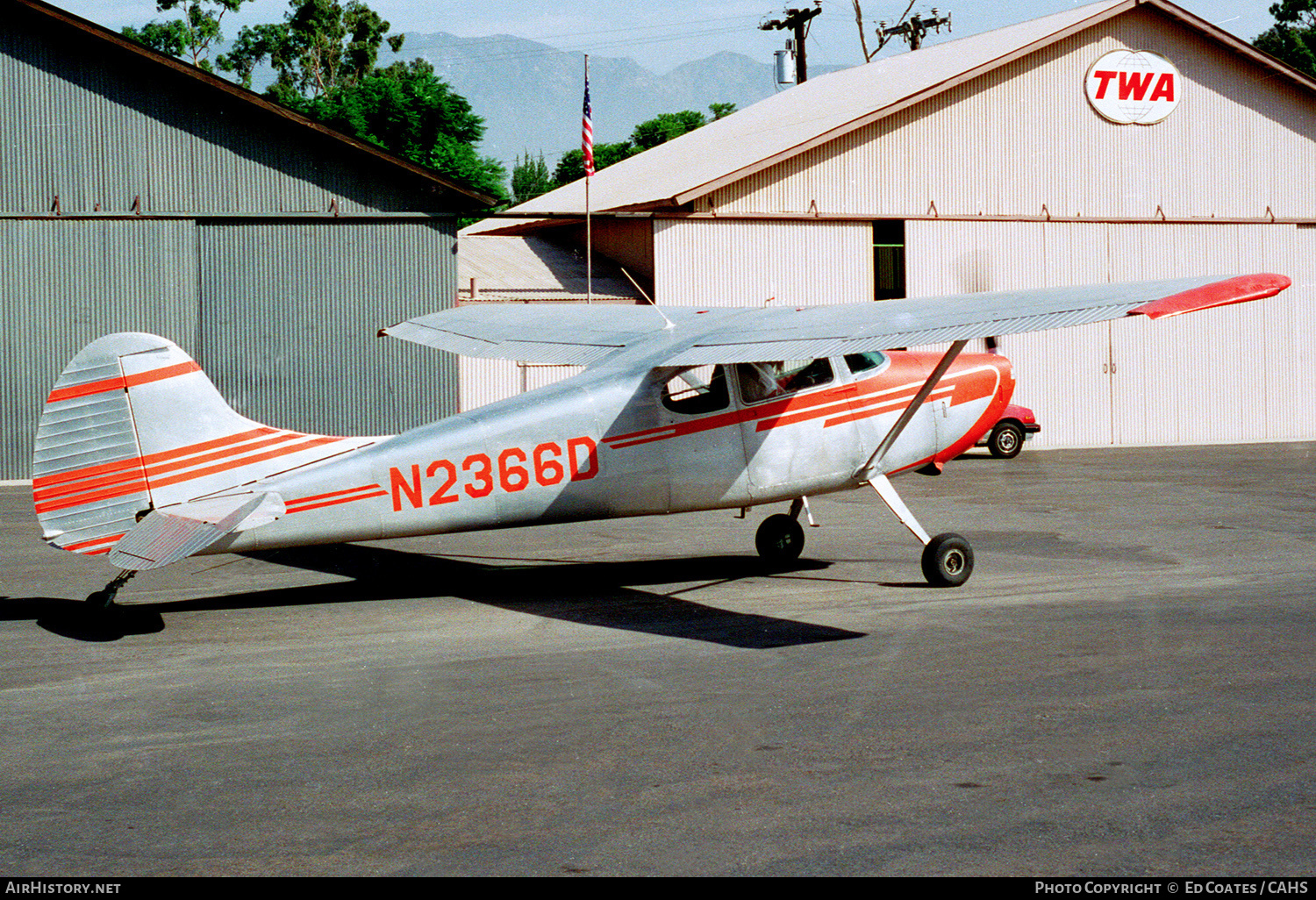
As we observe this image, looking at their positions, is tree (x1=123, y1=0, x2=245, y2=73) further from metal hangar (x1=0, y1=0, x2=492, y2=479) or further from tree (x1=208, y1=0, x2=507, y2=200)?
metal hangar (x1=0, y1=0, x2=492, y2=479)

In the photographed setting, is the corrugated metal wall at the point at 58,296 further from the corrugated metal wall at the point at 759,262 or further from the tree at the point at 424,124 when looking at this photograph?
the tree at the point at 424,124

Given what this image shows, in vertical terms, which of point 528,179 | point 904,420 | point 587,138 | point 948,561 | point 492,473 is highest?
point 528,179

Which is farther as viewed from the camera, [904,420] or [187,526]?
[904,420]

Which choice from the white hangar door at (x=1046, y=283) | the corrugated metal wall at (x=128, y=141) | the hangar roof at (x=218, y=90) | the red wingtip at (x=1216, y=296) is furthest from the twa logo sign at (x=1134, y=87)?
the red wingtip at (x=1216, y=296)

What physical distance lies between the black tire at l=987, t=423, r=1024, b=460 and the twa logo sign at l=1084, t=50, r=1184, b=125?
8800 millimetres

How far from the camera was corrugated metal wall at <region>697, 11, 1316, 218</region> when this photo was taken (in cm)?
2769

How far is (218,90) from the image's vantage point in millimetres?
22812

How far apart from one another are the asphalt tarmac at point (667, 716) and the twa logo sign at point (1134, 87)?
18129mm

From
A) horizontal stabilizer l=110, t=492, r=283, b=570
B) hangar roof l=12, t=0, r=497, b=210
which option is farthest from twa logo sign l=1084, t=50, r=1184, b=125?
horizontal stabilizer l=110, t=492, r=283, b=570

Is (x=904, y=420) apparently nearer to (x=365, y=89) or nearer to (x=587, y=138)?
(x=587, y=138)

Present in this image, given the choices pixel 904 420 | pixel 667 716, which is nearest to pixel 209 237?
pixel 904 420

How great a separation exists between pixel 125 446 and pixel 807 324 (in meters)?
5.72
